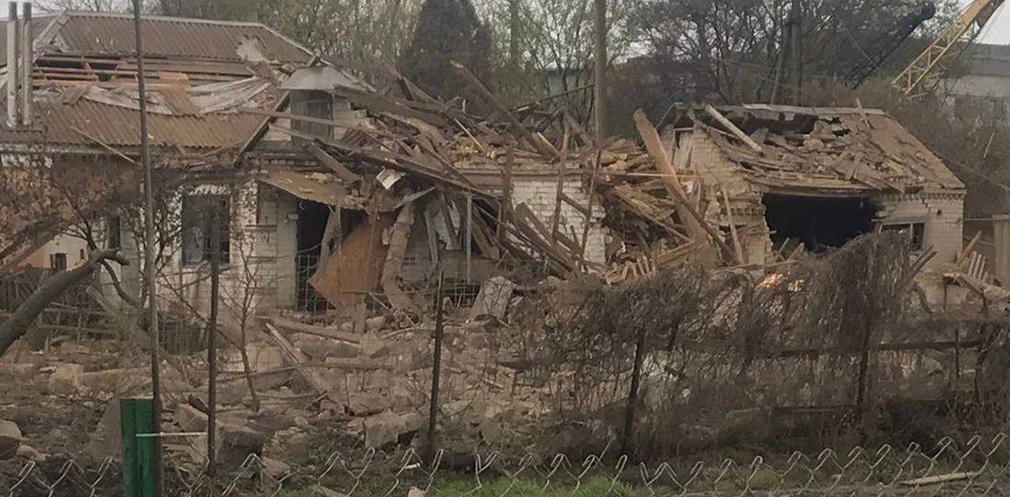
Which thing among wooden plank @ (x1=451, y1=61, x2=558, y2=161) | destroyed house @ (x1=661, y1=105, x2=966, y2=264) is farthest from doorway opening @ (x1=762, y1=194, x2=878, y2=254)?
wooden plank @ (x1=451, y1=61, x2=558, y2=161)

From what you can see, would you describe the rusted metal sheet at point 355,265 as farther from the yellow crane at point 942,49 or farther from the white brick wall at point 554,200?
the yellow crane at point 942,49

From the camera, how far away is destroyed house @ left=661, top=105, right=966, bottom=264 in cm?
2059

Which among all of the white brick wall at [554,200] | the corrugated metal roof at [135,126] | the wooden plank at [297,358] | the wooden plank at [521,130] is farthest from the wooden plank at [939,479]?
the corrugated metal roof at [135,126]

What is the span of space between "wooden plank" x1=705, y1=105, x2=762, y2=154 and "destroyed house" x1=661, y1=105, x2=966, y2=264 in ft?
0.08

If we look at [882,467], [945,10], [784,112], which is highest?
[945,10]

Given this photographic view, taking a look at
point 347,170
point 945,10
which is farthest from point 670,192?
point 945,10

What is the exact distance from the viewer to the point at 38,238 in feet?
41.5

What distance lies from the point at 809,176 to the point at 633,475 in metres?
14.9

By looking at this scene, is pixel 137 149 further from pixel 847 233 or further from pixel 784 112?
pixel 847 233

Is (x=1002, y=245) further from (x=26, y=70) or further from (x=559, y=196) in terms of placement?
(x=26, y=70)

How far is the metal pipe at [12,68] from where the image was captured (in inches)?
929

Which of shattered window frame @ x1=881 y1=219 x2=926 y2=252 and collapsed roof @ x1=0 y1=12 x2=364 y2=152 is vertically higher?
collapsed roof @ x1=0 y1=12 x2=364 y2=152

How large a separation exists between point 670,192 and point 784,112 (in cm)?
453

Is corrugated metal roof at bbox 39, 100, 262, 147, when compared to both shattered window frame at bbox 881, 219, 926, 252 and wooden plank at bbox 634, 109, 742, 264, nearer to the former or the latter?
wooden plank at bbox 634, 109, 742, 264
